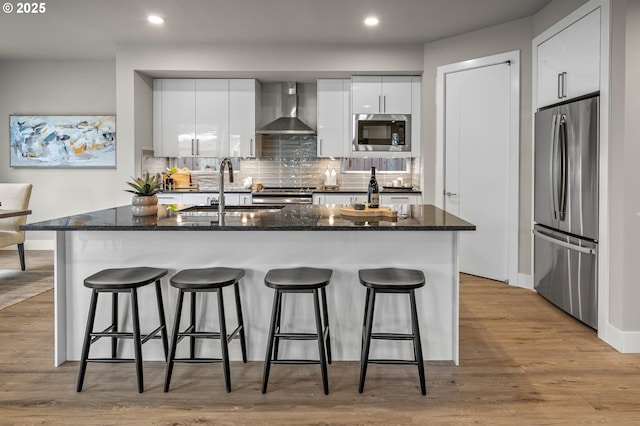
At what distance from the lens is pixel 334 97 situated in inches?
242

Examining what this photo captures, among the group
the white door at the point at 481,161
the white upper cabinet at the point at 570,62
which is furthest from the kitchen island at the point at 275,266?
the white door at the point at 481,161

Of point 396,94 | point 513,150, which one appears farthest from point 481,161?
point 396,94

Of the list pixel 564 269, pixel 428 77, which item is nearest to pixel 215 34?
pixel 428 77

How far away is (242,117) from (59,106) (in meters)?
2.79

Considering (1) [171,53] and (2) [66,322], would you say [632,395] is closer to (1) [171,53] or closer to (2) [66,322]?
(2) [66,322]

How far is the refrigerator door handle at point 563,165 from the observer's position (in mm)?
3857

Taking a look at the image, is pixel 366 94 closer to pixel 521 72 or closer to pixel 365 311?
pixel 521 72

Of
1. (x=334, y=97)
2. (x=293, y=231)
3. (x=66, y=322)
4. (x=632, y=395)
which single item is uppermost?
(x=334, y=97)

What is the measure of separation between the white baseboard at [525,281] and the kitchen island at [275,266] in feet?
7.46

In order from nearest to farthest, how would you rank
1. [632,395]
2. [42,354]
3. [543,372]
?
[632,395]
[543,372]
[42,354]

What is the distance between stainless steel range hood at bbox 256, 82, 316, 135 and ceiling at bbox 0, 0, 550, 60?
3.12 feet

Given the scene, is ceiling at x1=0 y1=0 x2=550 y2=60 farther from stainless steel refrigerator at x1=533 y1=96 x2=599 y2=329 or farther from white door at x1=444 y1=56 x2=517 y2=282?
stainless steel refrigerator at x1=533 y1=96 x2=599 y2=329

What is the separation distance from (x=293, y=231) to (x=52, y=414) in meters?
1.49

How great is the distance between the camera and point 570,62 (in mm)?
3889
